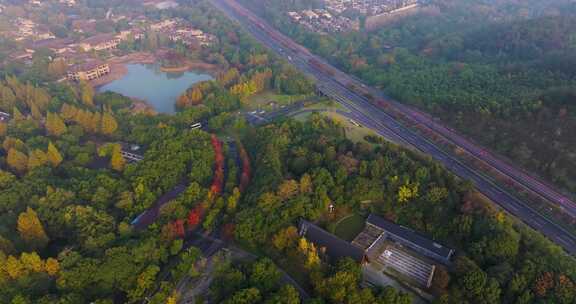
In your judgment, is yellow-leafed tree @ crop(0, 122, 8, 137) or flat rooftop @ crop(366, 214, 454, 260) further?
yellow-leafed tree @ crop(0, 122, 8, 137)

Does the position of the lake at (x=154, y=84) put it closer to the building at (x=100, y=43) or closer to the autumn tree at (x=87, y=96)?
the autumn tree at (x=87, y=96)

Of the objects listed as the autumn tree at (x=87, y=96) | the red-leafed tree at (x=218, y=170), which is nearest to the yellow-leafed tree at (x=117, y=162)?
the red-leafed tree at (x=218, y=170)

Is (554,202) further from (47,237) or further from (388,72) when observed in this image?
(47,237)

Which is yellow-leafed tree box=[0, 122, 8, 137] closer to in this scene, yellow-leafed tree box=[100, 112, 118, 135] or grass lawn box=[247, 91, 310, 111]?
yellow-leafed tree box=[100, 112, 118, 135]

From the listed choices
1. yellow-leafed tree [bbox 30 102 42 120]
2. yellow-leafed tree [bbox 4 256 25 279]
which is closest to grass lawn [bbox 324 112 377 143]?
yellow-leafed tree [bbox 4 256 25 279]

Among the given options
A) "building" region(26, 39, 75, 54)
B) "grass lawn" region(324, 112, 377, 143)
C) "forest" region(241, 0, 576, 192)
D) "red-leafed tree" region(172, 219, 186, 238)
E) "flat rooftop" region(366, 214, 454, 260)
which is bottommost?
"building" region(26, 39, 75, 54)
